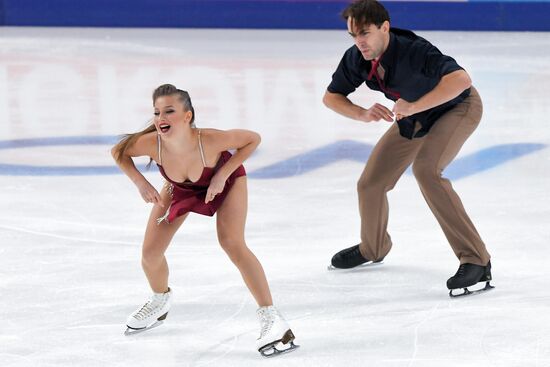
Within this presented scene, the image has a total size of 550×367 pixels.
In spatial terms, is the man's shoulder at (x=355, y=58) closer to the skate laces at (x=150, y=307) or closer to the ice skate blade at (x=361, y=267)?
the ice skate blade at (x=361, y=267)

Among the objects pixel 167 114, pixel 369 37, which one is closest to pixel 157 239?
pixel 167 114

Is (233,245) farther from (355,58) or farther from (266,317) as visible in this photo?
(355,58)

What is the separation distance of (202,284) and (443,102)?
1.14 m

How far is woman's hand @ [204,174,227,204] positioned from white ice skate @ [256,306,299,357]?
394 millimetres

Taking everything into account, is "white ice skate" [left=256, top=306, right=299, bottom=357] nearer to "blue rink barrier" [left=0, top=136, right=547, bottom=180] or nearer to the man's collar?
the man's collar

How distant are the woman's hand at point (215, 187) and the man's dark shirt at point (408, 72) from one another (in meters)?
0.87

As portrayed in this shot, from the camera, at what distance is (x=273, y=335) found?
10.7ft

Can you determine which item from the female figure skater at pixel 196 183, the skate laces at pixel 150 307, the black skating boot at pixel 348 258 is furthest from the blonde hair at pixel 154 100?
the black skating boot at pixel 348 258

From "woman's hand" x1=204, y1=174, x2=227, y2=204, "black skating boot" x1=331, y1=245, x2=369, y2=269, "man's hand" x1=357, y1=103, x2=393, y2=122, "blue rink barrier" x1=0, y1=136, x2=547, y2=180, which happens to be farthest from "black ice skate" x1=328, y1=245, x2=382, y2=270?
"blue rink barrier" x1=0, y1=136, x2=547, y2=180

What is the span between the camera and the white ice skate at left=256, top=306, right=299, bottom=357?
10.7ft

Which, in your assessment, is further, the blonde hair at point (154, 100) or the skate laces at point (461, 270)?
the skate laces at point (461, 270)

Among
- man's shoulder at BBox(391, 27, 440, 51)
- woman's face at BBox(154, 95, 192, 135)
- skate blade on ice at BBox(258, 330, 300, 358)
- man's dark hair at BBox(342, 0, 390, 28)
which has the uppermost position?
man's dark hair at BBox(342, 0, 390, 28)

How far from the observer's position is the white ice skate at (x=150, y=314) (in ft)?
11.5

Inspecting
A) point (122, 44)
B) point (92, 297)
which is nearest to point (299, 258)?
point (92, 297)
